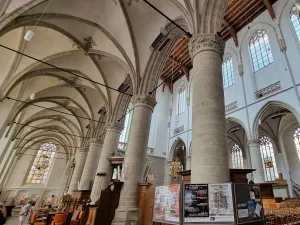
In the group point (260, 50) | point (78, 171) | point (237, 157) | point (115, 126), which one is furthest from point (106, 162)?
point (237, 157)

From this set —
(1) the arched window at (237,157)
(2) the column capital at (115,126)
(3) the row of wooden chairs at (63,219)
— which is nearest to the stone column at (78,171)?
(2) the column capital at (115,126)

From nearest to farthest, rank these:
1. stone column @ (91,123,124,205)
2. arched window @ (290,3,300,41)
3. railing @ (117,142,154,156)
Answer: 1. stone column @ (91,123,124,205)
2. arched window @ (290,3,300,41)
3. railing @ (117,142,154,156)

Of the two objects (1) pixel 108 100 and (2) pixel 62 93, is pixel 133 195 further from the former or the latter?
(2) pixel 62 93

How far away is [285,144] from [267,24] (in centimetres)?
954

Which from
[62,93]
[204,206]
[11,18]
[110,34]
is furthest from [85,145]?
[204,206]

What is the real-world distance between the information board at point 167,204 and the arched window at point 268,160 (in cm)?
1515

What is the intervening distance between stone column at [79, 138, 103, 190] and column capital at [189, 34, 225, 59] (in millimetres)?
10256

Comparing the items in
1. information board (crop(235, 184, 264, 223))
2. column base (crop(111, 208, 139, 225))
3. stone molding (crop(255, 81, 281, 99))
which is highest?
stone molding (crop(255, 81, 281, 99))

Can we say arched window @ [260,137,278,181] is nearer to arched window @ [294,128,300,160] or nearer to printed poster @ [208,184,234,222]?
arched window @ [294,128,300,160]

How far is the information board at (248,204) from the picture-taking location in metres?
2.45

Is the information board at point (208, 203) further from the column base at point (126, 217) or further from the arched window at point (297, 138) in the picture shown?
the arched window at point (297, 138)

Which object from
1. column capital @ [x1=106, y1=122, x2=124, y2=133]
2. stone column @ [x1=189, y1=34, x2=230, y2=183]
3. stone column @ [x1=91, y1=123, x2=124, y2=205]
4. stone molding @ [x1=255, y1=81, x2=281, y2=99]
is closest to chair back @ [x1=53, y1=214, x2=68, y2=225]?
stone column @ [x1=91, y1=123, x2=124, y2=205]

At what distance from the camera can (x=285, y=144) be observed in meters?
14.8

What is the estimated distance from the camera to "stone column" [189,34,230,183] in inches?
141
